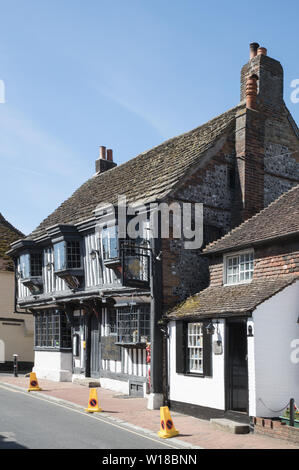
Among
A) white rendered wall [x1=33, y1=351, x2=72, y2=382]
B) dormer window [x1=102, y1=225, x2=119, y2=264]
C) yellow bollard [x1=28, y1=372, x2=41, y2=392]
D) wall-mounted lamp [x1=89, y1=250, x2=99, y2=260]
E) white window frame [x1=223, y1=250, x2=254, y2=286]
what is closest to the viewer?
white window frame [x1=223, y1=250, x2=254, y2=286]

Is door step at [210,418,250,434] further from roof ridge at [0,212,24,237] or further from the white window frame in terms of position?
roof ridge at [0,212,24,237]

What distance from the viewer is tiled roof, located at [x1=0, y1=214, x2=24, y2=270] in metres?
32.6

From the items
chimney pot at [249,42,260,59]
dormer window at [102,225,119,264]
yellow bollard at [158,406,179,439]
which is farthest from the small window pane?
yellow bollard at [158,406,179,439]

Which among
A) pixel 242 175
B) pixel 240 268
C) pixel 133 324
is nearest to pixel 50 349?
pixel 133 324

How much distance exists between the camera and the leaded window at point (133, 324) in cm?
1809

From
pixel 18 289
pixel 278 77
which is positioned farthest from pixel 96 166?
pixel 278 77

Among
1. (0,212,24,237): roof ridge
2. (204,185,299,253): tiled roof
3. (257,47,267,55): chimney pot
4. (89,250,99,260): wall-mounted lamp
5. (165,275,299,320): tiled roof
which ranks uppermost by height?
(257,47,267,55): chimney pot

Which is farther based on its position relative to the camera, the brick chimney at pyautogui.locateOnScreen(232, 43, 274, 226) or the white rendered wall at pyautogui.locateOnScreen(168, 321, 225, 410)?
the brick chimney at pyautogui.locateOnScreen(232, 43, 274, 226)

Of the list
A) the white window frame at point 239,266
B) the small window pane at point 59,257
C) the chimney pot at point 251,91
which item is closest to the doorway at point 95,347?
the small window pane at point 59,257

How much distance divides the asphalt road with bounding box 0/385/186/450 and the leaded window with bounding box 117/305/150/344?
10.9 ft

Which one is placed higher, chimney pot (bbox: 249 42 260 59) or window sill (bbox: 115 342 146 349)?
chimney pot (bbox: 249 42 260 59)

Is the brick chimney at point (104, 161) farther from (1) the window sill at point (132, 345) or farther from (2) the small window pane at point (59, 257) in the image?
(1) the window sill at point (132, 345)

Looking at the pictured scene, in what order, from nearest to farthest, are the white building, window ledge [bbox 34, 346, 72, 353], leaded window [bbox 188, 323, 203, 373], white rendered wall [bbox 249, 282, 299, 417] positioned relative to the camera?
white rendered wall [bbox 249, 282, 299, 417] < the white building < leaded window [bbox 188, 323, 203, 373] < window ledge [bbox 34, 346, 72, 353]

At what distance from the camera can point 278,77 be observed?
21109mm
